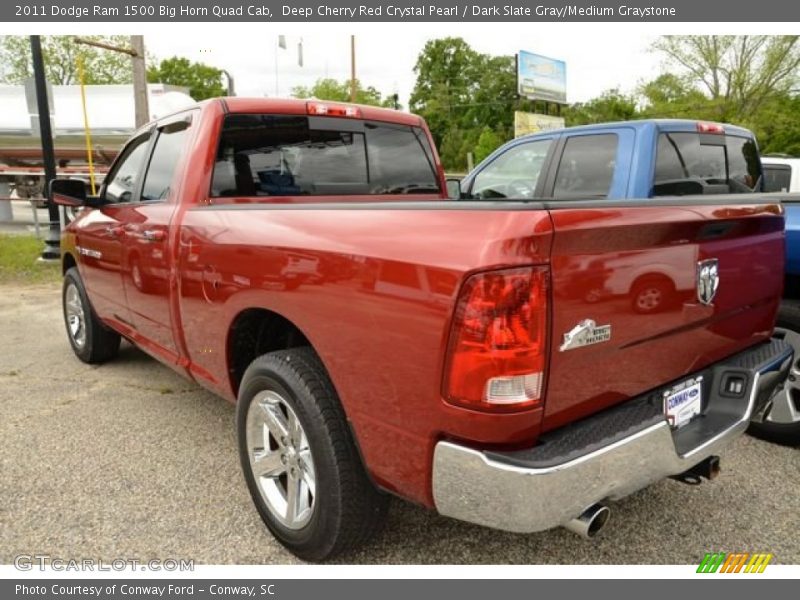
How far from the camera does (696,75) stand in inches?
1387

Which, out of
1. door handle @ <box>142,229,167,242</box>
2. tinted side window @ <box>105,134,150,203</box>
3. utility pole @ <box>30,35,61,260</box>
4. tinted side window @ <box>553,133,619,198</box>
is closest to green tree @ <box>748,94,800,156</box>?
tinted side window @ <box>553,133,619,198</box>

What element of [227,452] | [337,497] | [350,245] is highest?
[350,245]

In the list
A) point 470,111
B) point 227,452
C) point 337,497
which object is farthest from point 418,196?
point 470,111

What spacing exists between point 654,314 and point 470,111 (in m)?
63.5

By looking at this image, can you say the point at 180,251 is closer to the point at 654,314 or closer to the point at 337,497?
the point at 337,497

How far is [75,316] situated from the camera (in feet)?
16.4

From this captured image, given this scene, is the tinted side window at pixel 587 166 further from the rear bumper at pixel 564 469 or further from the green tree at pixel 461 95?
the green tree at pixel 461 95

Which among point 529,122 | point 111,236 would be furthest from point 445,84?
point 111,236

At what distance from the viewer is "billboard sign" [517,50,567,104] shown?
29766 millimetres

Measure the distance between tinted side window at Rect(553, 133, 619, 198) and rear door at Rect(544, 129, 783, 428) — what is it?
82.9 inches

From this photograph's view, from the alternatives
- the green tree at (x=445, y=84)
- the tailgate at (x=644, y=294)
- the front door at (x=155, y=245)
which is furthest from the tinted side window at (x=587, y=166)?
the green tree at (x=445, y=84)

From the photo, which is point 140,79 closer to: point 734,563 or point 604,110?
point 734,563

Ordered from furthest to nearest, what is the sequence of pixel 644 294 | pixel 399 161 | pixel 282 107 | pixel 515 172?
1. pixel 515 172
2. pixel 399 161
3. pixel 282 107
4. pixel 644 294

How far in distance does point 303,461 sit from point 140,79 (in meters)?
11.0
